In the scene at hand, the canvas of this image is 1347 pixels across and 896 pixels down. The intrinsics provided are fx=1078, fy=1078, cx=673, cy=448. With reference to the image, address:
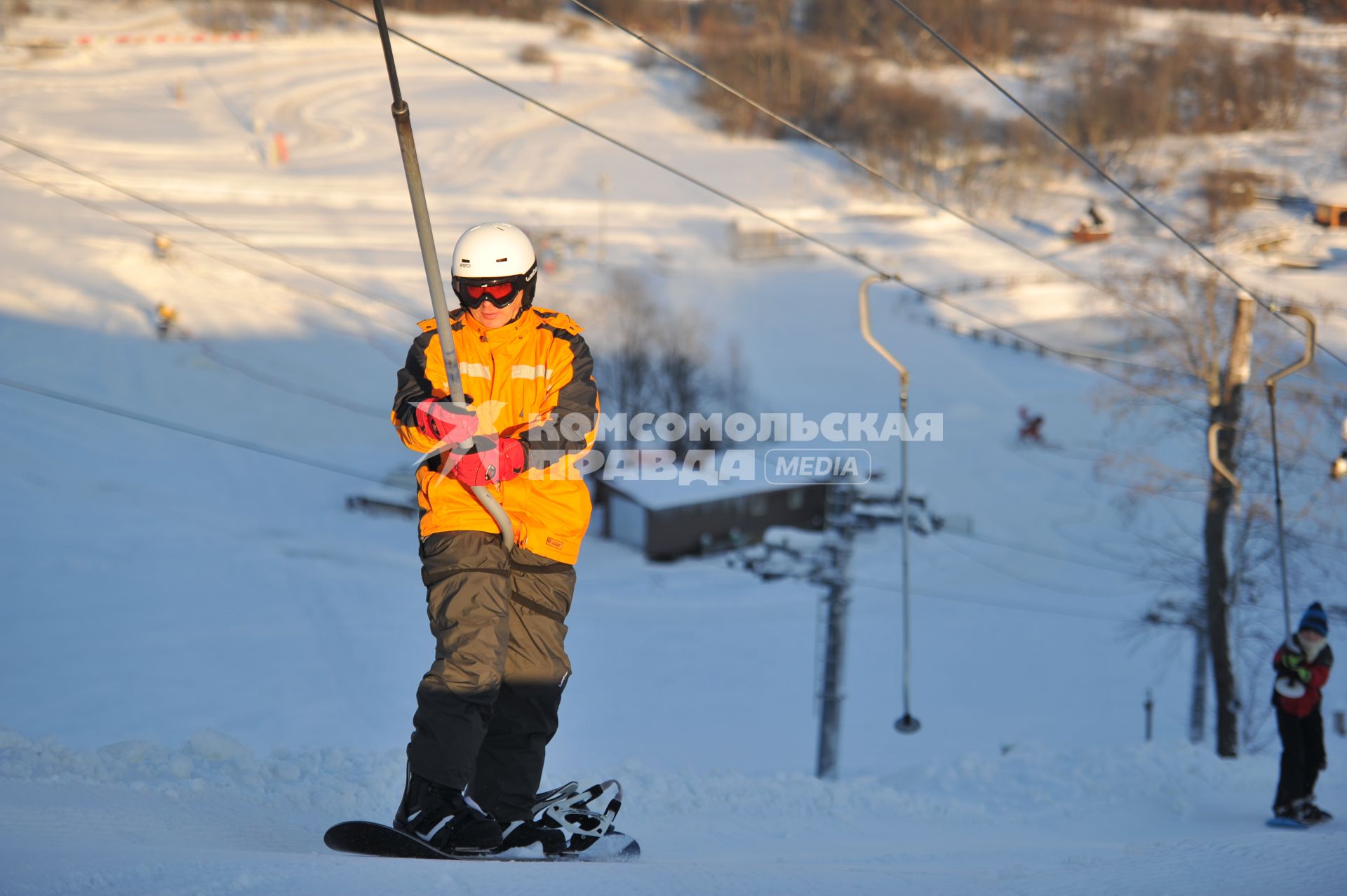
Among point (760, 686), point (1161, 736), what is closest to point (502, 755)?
point (760, 686)

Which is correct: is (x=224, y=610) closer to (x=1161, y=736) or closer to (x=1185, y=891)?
(x=1161, y=736)

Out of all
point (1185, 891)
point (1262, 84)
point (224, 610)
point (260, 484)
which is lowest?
point (1185, 891)

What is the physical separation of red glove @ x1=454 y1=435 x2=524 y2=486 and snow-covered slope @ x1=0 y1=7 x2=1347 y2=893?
3.34ft

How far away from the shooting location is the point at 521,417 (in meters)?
3.15

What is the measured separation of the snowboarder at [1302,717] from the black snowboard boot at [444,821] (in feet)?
13.7

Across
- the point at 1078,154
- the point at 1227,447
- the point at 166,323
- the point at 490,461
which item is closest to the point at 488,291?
the point at 490,461

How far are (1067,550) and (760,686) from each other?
8839 mm

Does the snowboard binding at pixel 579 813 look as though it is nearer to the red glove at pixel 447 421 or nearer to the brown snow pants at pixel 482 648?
the brown snow pants at pixel 482 648

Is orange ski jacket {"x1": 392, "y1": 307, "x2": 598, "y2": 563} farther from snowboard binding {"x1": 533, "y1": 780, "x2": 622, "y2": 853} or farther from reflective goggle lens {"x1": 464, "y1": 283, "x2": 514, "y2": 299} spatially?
snowboard binding {"x1": 533, "y1": 780, "x2": 622, "y2": 853}

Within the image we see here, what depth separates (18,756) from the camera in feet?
13.1

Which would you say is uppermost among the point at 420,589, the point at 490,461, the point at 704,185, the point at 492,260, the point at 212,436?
the point at 212,436

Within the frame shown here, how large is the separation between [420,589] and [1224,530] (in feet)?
38.6

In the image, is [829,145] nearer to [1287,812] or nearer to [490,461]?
[490,461]

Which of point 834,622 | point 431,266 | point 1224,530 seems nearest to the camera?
point 431,266
